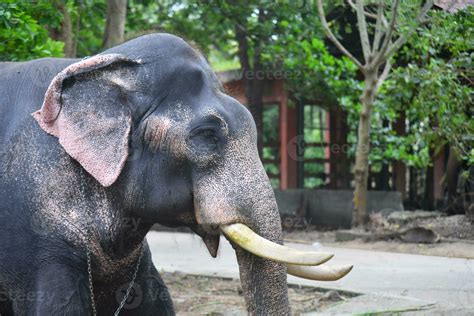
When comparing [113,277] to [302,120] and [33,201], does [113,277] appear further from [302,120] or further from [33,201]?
[302,120]

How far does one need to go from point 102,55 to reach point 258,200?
105 centimetres

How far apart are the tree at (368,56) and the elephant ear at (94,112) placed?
5248 millimetres

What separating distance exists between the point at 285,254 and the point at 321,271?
0.29 metres

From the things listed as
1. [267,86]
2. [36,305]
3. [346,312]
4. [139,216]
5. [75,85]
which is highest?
[267,86]

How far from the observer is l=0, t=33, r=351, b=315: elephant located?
3.68m

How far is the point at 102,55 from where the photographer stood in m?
3.88

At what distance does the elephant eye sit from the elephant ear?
31 centimetres

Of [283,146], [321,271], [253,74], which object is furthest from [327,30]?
[321,271]

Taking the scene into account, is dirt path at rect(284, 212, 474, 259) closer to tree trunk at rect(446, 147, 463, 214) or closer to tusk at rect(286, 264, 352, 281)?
tree trunk at rect(446, 147, 463, 214)

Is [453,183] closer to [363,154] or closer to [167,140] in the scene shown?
[363,154]

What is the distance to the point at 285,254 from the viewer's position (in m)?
3.30

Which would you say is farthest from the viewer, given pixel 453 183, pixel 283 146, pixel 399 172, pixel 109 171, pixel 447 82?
pixel 283 146

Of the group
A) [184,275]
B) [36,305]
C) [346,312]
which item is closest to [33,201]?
[36,305]

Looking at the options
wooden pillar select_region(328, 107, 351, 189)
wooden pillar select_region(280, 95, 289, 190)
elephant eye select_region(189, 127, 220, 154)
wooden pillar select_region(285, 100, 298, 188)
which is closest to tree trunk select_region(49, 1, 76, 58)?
elephant eye select_region(189, 127, 220, 154)
